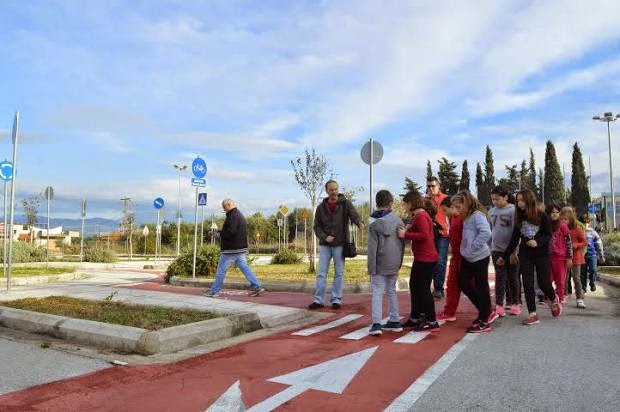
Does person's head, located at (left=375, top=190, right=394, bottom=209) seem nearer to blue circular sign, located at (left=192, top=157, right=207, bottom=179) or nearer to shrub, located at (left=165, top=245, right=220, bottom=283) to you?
blue circular sign, located at (left=192, top=157, right=207, bottom=179)

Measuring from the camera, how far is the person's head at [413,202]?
6691 mm

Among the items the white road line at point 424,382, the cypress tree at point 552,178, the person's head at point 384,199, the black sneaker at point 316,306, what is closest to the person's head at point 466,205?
the person's head at point 384,199

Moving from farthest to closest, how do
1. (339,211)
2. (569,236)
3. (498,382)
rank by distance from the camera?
1. (569,236)
2. (339,211)
3. (498,382)

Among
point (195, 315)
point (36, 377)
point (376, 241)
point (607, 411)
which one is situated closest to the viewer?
point (607, 411)

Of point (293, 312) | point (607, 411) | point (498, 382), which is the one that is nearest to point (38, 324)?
point (293, 312)

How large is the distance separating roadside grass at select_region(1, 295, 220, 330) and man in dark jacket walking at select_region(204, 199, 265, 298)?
2.09 meters

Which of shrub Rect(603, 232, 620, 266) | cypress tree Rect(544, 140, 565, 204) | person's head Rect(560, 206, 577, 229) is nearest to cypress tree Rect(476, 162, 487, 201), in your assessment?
cypress tree Rect(544, 140, 565, 204)

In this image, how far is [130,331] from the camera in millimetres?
5793

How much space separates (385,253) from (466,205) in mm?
1274

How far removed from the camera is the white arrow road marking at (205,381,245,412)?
12.3 feet

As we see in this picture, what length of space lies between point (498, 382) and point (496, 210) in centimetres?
378

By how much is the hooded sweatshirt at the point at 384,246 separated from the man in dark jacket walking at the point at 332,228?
5.47ft

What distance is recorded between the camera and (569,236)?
8.83 metres

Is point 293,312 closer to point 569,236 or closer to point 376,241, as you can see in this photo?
point 376,241
